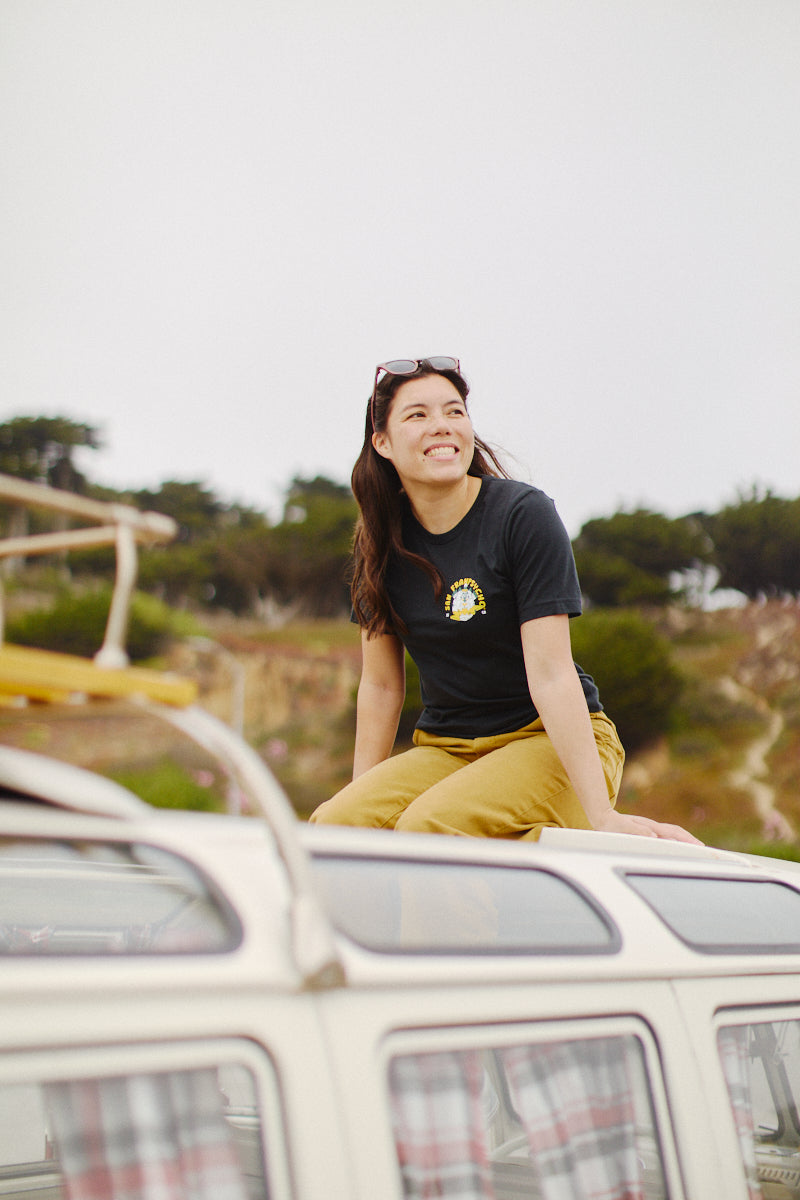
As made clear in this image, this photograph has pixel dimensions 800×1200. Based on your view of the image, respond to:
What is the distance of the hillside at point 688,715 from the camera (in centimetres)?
2647

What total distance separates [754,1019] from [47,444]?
150ft

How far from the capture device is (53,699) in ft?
3.97

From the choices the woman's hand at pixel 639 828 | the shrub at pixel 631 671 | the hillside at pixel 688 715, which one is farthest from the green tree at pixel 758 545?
the woman's hand at pixel 639 828

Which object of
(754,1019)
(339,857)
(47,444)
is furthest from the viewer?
(47,444)

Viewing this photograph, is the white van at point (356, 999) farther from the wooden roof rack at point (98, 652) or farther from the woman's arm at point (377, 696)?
the woman's arm at point (377, 696)

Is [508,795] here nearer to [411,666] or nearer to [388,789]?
[388,789]

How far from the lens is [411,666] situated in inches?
944

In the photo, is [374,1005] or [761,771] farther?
[761,771]

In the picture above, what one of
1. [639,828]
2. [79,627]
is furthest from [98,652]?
[79,627]

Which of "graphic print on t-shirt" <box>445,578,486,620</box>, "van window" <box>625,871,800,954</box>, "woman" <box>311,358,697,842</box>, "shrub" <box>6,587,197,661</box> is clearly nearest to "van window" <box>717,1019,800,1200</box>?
"van window" <box>625,871,800,954</box>

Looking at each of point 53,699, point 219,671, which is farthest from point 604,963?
point 219,671

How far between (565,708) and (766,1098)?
34.1 inches

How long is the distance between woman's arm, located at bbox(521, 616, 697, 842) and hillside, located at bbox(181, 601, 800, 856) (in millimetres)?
19892

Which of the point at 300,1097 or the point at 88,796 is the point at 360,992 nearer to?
the point at 300,1097
